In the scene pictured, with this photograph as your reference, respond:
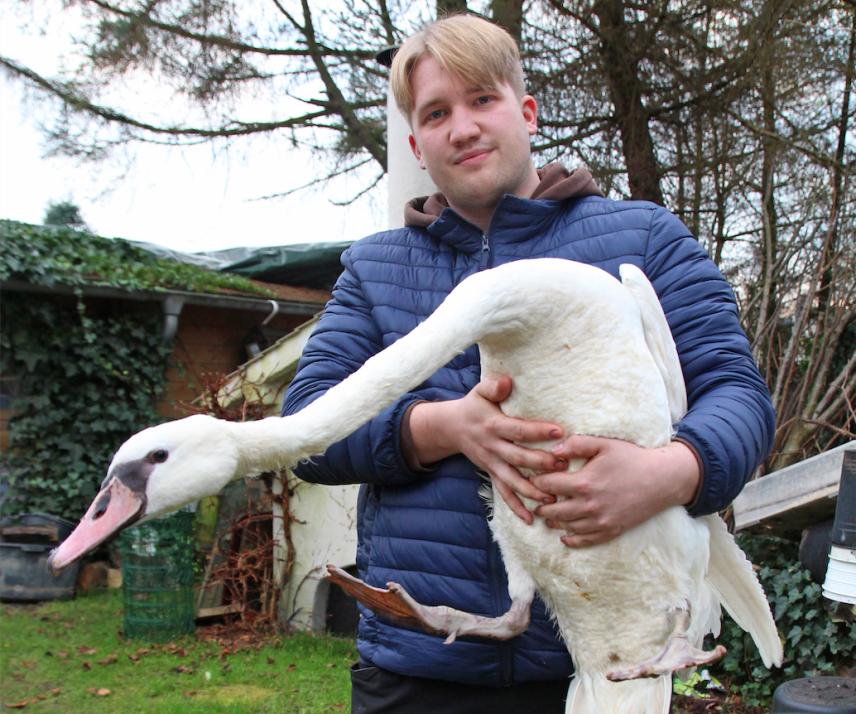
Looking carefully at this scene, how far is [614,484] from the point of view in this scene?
1669 millimetres

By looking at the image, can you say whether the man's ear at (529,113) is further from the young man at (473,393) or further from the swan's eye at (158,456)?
the swan's eye at (158,456)

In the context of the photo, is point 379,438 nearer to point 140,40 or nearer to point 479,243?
point 479,243

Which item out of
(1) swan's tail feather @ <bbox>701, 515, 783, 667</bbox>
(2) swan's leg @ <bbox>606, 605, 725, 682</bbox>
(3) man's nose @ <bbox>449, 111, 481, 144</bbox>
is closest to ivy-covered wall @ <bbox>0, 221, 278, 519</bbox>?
(3) man's nose @ <bbox>449, 111, 481, 144</bbox>

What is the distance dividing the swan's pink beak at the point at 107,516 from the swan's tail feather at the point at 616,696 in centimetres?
103

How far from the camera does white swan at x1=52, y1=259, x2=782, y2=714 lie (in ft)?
5.59

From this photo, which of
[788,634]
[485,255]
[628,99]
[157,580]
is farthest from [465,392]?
[157,580]

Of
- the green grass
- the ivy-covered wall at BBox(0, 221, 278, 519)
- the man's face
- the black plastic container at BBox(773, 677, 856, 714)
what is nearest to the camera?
the man's face

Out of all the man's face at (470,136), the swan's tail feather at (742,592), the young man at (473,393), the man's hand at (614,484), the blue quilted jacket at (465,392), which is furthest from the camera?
the swan's tail feather at (742,592)

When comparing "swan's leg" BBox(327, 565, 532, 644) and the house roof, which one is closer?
"swan's leg" BBox(327, 565, 532, 644)

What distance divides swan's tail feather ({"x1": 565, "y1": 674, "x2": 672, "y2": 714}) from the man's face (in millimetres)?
1129

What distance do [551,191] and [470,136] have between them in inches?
9.2

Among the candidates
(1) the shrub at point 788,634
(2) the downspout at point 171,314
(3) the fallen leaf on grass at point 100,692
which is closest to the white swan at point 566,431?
(1) the shrub at point 788,634

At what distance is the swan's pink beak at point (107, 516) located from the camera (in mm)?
1676

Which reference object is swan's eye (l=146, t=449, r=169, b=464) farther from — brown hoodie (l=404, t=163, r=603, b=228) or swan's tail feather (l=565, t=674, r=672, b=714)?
swan's tail feather (l=565, t=674, r=672, b=714)
